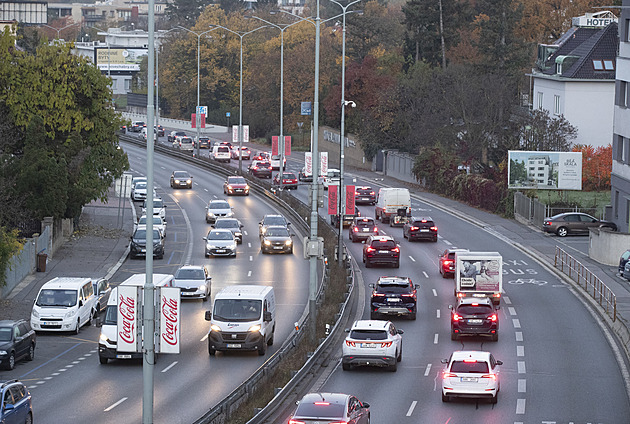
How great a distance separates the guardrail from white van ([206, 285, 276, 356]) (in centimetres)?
1372

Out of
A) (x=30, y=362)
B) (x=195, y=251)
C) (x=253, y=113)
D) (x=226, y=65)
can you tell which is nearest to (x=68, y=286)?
(x=30, y=362)

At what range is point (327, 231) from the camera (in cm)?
5891

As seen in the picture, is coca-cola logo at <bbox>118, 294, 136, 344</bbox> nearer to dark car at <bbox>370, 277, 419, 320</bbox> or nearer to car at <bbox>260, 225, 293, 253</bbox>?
dark car at <bbox>370, 277, 419, 320</bbox>

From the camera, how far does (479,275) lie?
43.2 meters

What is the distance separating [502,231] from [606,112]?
777 inches

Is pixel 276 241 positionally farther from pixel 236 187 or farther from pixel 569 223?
pixel 236 187

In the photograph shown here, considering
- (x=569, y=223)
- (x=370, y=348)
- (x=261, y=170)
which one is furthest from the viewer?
(x=261, y=170)

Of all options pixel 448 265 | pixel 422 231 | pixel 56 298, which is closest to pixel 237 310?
pixel 56 298

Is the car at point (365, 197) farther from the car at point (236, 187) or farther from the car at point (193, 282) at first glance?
the car at point (193, 282)

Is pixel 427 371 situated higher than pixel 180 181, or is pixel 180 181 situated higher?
pixel 180 181

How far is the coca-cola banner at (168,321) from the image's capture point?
20469mm

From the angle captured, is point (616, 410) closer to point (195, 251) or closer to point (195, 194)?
point (195, 251)

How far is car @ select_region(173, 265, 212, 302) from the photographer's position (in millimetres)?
44250

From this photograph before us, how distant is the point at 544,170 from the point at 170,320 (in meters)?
51.0
